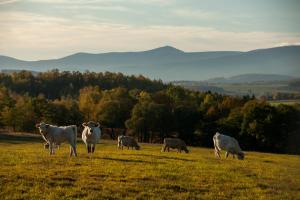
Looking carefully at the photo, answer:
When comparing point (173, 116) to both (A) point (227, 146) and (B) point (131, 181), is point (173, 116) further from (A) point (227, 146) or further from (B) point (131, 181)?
(B) point (131, 181)

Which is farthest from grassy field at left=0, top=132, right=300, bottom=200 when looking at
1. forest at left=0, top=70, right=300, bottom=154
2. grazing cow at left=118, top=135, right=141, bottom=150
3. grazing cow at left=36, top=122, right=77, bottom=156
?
forest at left=0, top=70, right=300, bottom=154

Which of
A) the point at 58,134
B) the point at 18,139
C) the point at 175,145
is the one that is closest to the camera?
the point at 58,134

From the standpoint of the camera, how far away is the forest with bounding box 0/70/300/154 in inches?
2990

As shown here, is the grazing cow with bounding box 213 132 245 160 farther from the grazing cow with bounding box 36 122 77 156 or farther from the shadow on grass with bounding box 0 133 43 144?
the shadow on grass with bounding box 0 133 43 144

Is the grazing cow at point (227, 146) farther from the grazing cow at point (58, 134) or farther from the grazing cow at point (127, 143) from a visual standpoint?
the grazing cow at point (127, 143)

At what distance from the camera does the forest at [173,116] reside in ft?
249

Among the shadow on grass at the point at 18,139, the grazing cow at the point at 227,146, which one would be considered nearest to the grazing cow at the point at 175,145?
the grazing cow at the point at 227,146

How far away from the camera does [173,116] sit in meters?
90.8

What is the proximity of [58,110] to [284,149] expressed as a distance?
44465mm

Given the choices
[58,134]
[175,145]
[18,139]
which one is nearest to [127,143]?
[175,145]

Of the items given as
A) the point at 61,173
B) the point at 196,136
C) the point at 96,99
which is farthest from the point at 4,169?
the point at 96,99

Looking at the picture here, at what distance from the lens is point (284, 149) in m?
75.2

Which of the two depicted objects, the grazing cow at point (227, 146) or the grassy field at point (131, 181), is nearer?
the grassy field at point (131, 181)

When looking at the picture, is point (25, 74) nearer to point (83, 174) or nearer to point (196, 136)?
point (196, 136)
